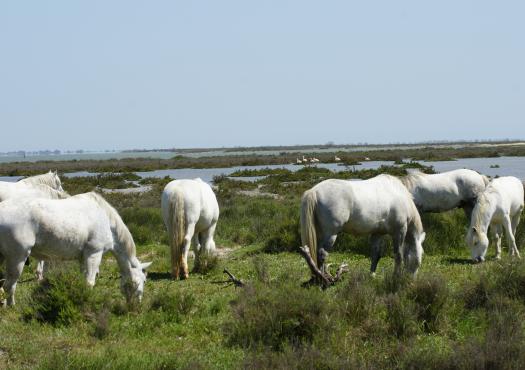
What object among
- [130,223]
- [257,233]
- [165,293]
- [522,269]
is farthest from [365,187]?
[130,223]

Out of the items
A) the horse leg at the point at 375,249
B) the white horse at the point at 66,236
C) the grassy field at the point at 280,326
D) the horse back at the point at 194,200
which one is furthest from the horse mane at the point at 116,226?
the horse leg at the point at 375,249

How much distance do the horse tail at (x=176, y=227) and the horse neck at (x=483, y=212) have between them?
567 centimetres

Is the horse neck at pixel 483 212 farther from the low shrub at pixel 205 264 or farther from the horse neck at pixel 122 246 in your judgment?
the horse neck at pixel 122 246

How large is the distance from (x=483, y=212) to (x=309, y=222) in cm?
470

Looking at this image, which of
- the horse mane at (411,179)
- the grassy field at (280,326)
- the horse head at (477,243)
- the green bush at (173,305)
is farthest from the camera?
the horse mane at (411,179)

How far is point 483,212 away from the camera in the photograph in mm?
11773

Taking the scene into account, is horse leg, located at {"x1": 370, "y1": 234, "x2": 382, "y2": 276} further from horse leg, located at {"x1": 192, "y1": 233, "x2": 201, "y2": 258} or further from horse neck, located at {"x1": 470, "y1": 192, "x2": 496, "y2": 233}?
horse leg, located at {"x1": 192, "y1": 233, "x2": 201, "y2": 258}

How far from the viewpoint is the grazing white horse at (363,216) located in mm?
8914

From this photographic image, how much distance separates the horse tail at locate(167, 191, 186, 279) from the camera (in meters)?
10.6

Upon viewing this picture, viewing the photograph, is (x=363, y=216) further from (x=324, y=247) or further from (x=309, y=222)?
(x=309, y=222)

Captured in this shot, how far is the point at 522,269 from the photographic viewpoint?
7.86m

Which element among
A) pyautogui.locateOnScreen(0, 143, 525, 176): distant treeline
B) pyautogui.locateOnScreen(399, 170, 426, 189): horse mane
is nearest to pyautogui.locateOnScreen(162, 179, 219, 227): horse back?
pyautogui.locateOnScreen(399, 170, 426, 189): horse mane

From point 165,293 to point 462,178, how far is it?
8316mm

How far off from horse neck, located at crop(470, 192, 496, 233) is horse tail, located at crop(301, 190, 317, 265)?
171 inches
